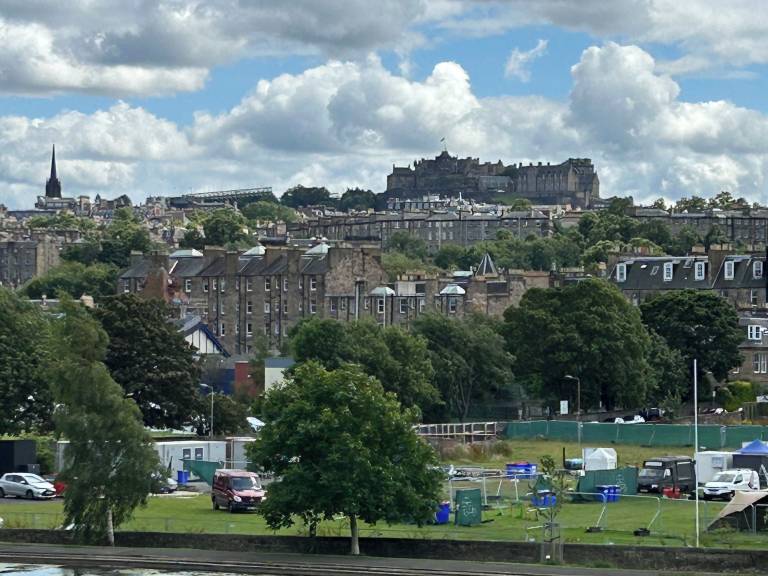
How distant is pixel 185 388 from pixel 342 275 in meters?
42.0

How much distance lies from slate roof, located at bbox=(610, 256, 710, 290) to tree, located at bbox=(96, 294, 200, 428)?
59.6 metres

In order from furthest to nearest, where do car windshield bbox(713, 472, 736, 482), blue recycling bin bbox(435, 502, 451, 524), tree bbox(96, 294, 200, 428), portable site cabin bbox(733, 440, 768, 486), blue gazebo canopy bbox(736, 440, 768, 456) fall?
tree bbox(96, 294, 200, 428) < blue gazebo canopy bbox(736, 440, 768, 456) < portable site cabin bbox(733, 440, 768, 486) < car windshield bbox(713, 472, 736, 482) < blue recycling bin bbox(435, 502, 451, 524)

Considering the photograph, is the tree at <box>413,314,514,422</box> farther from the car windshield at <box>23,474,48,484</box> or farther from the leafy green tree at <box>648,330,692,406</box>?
the car windshield at <box>23,474,48,484</box>

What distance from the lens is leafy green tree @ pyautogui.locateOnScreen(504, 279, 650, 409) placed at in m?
106

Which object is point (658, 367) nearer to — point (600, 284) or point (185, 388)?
point (600, 284)

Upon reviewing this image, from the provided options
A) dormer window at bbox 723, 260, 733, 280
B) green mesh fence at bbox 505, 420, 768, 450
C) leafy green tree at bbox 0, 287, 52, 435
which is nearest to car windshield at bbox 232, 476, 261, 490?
leafy green tree at bbox 0, 287, 52, 435

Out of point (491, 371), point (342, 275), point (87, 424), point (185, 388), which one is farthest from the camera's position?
Answer: point (342, 275)

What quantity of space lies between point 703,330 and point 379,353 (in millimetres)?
27833

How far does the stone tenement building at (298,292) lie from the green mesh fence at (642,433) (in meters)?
34.2

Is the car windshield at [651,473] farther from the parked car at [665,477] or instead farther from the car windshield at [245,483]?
the car windshield at [245,483]

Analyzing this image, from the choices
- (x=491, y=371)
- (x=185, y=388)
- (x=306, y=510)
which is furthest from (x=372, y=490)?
(x=491, y=371)

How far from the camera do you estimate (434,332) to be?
109 m

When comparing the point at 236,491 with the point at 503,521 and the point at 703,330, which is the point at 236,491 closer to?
the point at 503,521

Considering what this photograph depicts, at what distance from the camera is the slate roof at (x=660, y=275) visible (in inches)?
5635
